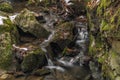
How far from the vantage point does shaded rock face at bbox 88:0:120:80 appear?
770 centimetres

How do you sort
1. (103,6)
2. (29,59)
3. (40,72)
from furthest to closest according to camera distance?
1. (29,59)
2. (40,72)
3. (103,6)

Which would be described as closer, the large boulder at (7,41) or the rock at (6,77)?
the rock at (6,77)

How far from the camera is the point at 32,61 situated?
10.7 m

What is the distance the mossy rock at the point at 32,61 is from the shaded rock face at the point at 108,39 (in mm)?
2424

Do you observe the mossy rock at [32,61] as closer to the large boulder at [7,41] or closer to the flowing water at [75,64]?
the flowing water at [75,64]

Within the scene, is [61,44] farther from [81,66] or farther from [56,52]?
[81,66]

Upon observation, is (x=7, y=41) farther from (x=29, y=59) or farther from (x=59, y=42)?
(x=59, y=42)

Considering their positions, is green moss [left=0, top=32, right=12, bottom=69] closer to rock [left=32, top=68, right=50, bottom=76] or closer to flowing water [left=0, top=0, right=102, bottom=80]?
rock [left=32, top=68, right=50, bottom=76]

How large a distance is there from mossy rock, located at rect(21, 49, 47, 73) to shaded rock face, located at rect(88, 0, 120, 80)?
7.95ft

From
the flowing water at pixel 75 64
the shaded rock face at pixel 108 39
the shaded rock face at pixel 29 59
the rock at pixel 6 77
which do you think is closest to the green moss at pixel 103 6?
the shaded rock face at pixel 108 39

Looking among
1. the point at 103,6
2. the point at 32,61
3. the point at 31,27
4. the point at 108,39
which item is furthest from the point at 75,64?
the point at 31,27

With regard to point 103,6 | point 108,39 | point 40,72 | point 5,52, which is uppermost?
point 103,6

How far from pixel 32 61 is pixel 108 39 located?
13.0ft

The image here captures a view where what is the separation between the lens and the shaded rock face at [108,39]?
770cm
